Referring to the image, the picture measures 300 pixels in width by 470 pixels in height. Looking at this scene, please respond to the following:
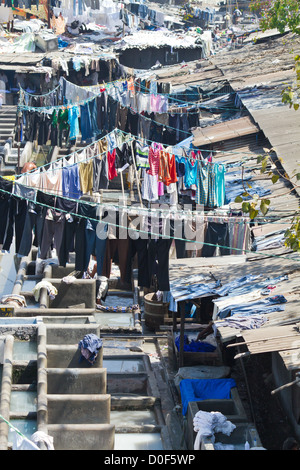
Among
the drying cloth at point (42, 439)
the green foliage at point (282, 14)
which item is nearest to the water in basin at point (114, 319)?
the drying cloth at point (42, 439)

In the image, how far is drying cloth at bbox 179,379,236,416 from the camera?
1235 cm

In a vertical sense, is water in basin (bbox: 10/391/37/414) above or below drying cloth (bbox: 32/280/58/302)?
below

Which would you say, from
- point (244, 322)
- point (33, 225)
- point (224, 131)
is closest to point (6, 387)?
point (33, 225)

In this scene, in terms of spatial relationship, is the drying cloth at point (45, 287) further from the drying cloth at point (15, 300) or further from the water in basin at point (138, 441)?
the water in basin at point (138, 441)

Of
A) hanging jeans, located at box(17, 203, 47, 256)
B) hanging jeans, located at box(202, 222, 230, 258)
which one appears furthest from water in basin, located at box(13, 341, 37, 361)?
hanging jeans, located at box(202, 222, 230, 258)

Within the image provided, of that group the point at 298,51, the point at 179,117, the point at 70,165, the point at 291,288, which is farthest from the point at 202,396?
the point at 298,51

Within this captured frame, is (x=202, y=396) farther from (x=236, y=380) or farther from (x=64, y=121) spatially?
(x=64, y=121)

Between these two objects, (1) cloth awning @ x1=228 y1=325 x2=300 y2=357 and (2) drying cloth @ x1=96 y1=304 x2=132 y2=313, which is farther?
(2) drying cloth @ x1=96 y1=304 x2=132 y2=313

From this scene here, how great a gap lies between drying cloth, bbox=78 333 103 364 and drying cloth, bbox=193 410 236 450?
2572 mm

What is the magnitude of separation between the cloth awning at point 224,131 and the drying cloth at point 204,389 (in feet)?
30.5

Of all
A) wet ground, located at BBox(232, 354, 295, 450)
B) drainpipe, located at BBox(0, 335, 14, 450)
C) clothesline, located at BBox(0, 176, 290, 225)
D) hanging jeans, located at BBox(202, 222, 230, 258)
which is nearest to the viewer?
drainpipe, located at BBox(0, 335, 14, 450)

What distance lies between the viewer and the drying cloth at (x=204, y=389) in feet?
40.5

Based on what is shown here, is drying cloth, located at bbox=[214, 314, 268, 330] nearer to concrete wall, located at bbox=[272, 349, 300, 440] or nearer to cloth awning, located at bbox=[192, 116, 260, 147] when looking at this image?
concrete wall, located at bbox=[272, 349, 300, 440]

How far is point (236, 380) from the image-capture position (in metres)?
13.2
